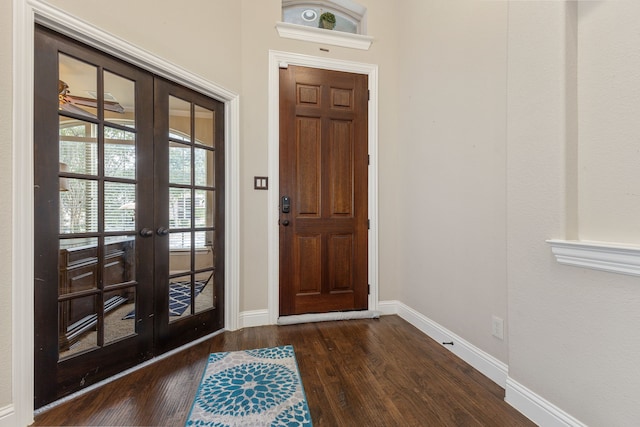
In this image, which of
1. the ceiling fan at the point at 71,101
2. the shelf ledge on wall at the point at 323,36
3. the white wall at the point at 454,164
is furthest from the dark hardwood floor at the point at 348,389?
the shelf ledge on wall at the point at 323,36

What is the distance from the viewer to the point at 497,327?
5.66 feet

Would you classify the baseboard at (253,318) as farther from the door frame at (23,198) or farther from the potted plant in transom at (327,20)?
the potted plant in transom at (327,20)

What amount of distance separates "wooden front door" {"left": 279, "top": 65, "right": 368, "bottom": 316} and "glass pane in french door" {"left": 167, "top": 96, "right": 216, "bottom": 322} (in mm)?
618

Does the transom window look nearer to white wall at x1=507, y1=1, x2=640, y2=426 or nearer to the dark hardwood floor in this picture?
white wall at x1=507, y1=1, x2=640, y2=426

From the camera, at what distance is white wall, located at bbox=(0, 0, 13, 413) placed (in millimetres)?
1265

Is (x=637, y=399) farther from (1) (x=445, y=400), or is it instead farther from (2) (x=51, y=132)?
(2) (x=51, y=132)

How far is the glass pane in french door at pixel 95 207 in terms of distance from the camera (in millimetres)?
1541

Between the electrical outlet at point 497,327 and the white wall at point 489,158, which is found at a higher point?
the white wall at point 489,158

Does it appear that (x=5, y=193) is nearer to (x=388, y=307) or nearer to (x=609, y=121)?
(x=609, y=121)

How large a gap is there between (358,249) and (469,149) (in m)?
1.31

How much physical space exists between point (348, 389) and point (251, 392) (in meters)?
0.54

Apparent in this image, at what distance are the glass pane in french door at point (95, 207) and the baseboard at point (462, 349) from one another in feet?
7.08

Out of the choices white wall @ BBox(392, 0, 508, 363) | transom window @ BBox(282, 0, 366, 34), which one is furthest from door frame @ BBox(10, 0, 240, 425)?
white wall @ BBox(392, 0, 508, 363)

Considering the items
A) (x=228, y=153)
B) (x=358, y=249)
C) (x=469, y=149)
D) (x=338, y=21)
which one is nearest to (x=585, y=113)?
(x=469, y=149)
